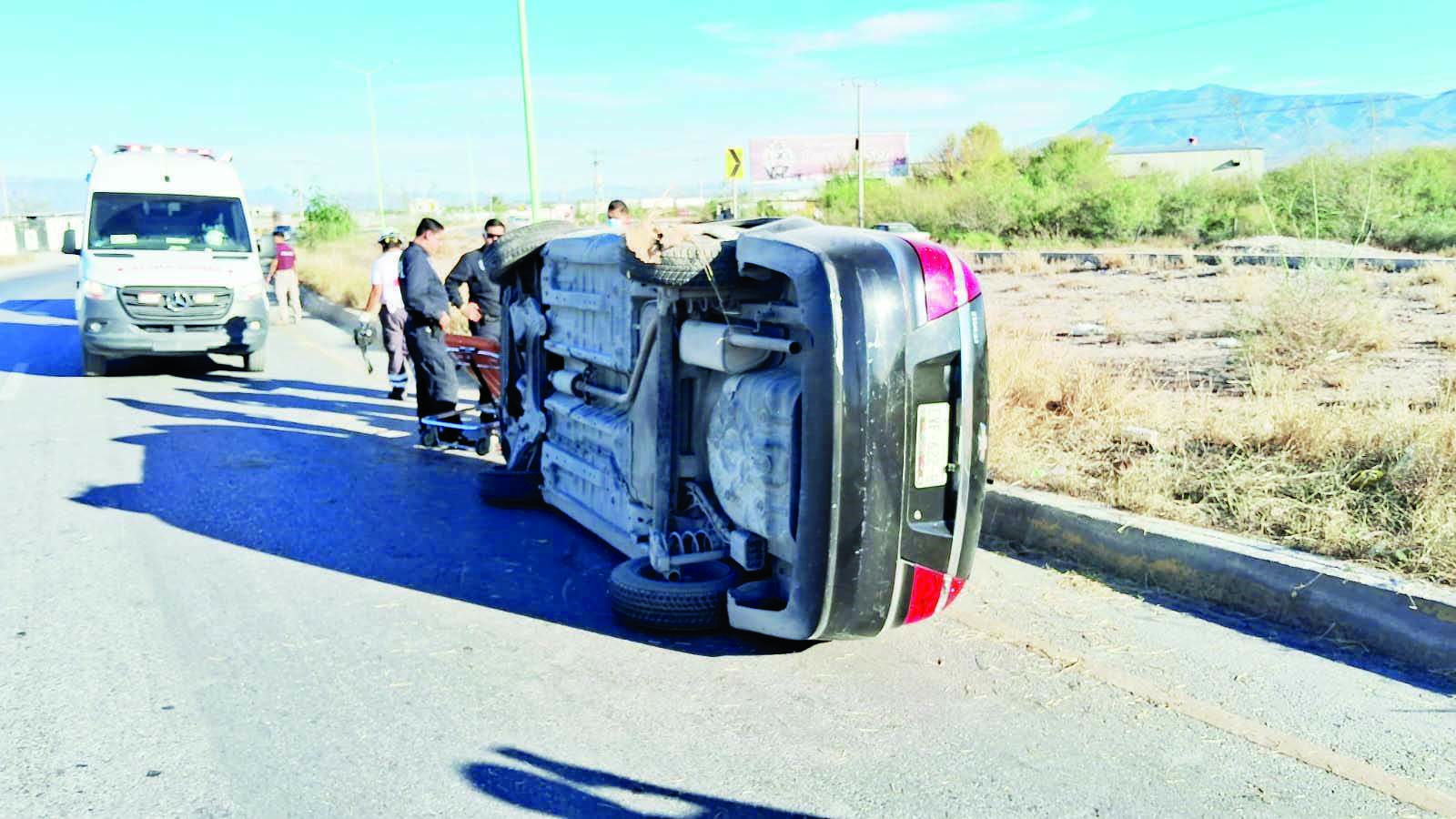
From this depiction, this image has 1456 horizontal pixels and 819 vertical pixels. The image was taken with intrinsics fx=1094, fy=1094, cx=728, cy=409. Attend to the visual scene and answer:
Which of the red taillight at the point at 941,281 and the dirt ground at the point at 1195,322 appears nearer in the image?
the red taillight at the point at 941,281

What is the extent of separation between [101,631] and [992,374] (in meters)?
6.05

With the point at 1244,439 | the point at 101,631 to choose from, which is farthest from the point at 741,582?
the point at 1244,439

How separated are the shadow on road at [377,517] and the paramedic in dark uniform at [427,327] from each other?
Answer: 0.51 metres

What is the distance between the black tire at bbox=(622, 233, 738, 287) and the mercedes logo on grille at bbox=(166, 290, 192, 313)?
33.1 ft

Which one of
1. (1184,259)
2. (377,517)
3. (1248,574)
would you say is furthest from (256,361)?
(1184,259)

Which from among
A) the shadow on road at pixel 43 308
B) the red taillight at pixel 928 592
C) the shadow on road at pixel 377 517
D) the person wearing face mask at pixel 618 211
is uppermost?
the person wearing face mask at pixel 618 211

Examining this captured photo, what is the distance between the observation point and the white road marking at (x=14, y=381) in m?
11.8

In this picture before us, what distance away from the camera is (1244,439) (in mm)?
6348

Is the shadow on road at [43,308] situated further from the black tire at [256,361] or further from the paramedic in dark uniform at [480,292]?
the paramedic in dark uniform at [480,292]

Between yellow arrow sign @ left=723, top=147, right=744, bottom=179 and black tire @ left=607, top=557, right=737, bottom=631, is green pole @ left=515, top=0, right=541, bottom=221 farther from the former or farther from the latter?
black tire @ left=607, top=557, right=737, bottom=631

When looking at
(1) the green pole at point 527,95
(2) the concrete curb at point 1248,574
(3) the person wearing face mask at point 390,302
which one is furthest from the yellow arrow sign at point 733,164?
(2) the concrete curb at point 1248,574

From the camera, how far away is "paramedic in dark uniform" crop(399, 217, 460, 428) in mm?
8711

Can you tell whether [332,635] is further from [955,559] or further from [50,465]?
[50,465]

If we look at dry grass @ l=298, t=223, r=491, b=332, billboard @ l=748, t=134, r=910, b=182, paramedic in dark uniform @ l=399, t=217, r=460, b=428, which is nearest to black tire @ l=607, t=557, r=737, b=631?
paramedic in dark uniform @ l=399, t=217, r=460, b=428
